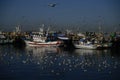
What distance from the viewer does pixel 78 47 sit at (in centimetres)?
4547

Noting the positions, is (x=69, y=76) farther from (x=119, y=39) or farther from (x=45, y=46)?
(x=119, y=39)

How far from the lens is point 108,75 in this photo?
57.7ft

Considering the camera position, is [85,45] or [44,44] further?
[44,44]

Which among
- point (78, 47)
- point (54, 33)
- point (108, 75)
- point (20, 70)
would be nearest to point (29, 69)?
point (20, 70)

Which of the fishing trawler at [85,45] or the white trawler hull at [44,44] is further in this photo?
the white trawler hull at [44,44]

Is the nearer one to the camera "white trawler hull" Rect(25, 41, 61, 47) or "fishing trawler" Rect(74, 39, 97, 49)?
"fishing trawler" Rect(74, 39, 97, 49)

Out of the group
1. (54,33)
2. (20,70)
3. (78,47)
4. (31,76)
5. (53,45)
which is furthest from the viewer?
(54,33)

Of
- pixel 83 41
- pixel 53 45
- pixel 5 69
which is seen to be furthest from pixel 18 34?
pixel 5 69

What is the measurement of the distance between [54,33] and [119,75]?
166 feet

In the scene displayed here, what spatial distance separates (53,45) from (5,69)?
30779mm

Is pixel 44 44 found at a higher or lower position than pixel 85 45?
lower

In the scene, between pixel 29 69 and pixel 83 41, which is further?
pixel 83 41

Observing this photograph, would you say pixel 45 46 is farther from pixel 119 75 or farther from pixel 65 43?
pixel 119 75

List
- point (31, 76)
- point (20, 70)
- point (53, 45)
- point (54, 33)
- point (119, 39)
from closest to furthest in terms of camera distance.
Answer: point (31, 76) < point (20, 70) < point (53, 45) < point (119, 39) < point (54, 33)
